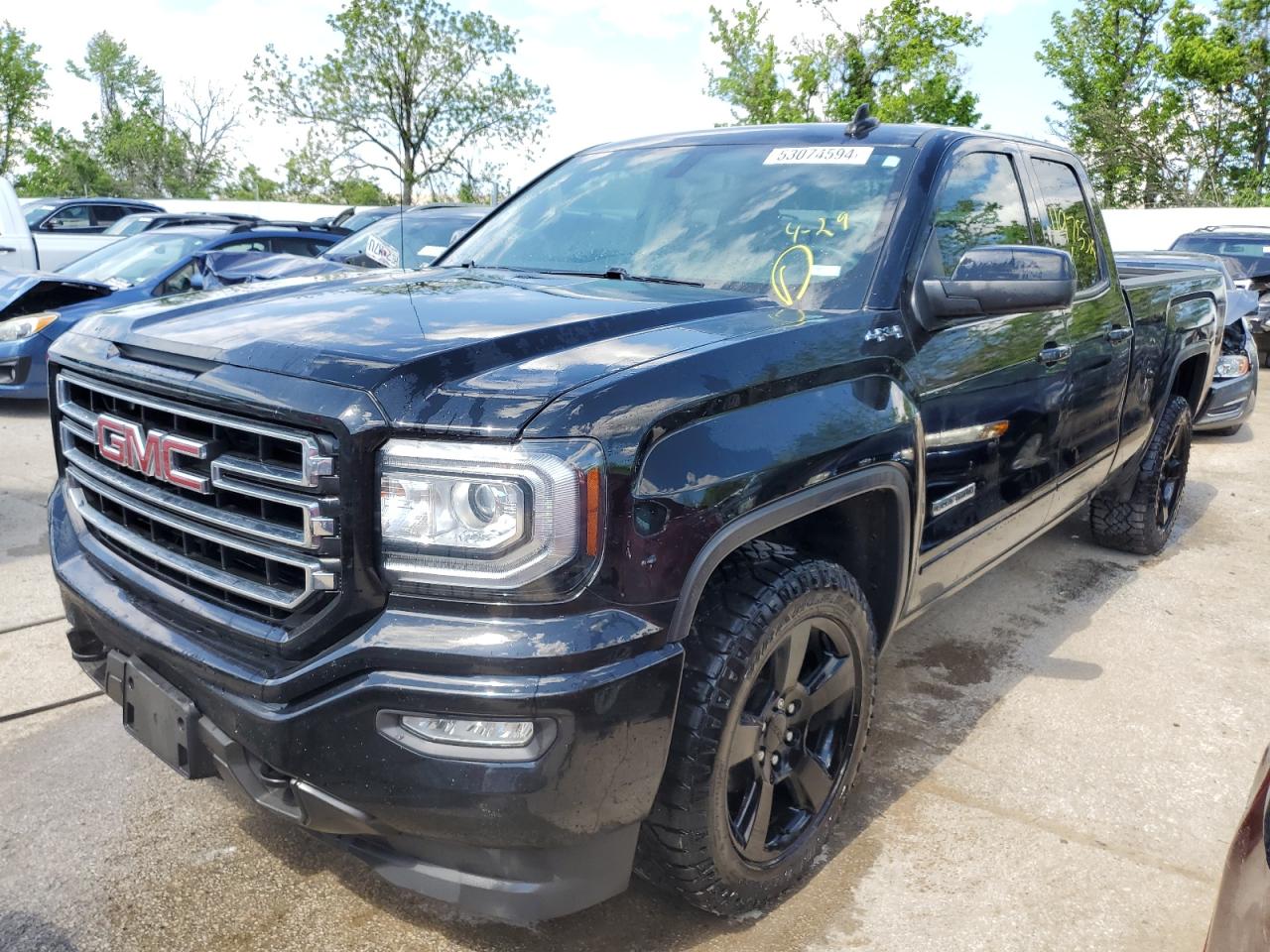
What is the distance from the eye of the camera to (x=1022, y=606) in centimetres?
467

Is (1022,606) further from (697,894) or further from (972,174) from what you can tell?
(697,894)

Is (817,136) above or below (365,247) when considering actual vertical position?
above

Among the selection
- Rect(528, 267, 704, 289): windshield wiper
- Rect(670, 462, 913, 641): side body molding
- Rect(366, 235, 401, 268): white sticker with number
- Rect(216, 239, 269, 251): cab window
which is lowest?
Rect(670, 462, 913, 641): side body molding

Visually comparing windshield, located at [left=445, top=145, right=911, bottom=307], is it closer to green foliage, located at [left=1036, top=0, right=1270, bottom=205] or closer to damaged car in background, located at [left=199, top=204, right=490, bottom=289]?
damaged car in background, located at [left=199, top=204, right=490, bottom=289]

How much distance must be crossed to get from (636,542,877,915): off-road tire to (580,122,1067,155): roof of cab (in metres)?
1.46

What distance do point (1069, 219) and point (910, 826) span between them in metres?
2.43

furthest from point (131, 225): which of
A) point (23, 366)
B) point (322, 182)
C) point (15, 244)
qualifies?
point (322, 182)

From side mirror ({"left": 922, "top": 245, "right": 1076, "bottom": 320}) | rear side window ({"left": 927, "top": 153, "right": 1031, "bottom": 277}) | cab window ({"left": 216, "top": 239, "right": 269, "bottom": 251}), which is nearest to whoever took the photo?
side mirror ({"left": 922, "top": 245, "right": 1076, "bottom": 320})

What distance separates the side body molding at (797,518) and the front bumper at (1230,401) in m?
6.54

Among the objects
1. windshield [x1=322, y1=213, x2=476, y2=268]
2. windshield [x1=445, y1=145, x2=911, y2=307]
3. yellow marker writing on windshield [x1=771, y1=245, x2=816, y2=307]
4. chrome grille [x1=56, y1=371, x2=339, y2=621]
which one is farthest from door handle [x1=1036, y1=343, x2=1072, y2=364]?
windshield [x1=322, y1=213, x2=476, y2=268]

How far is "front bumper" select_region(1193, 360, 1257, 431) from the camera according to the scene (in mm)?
8125

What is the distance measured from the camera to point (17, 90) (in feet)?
153

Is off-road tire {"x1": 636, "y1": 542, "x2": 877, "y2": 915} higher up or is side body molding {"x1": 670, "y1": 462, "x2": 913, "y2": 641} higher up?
side body molding {"x1": 670, "y1": 462, "x2": 913, "y2": 641}

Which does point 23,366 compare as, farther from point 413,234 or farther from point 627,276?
point 627,276
